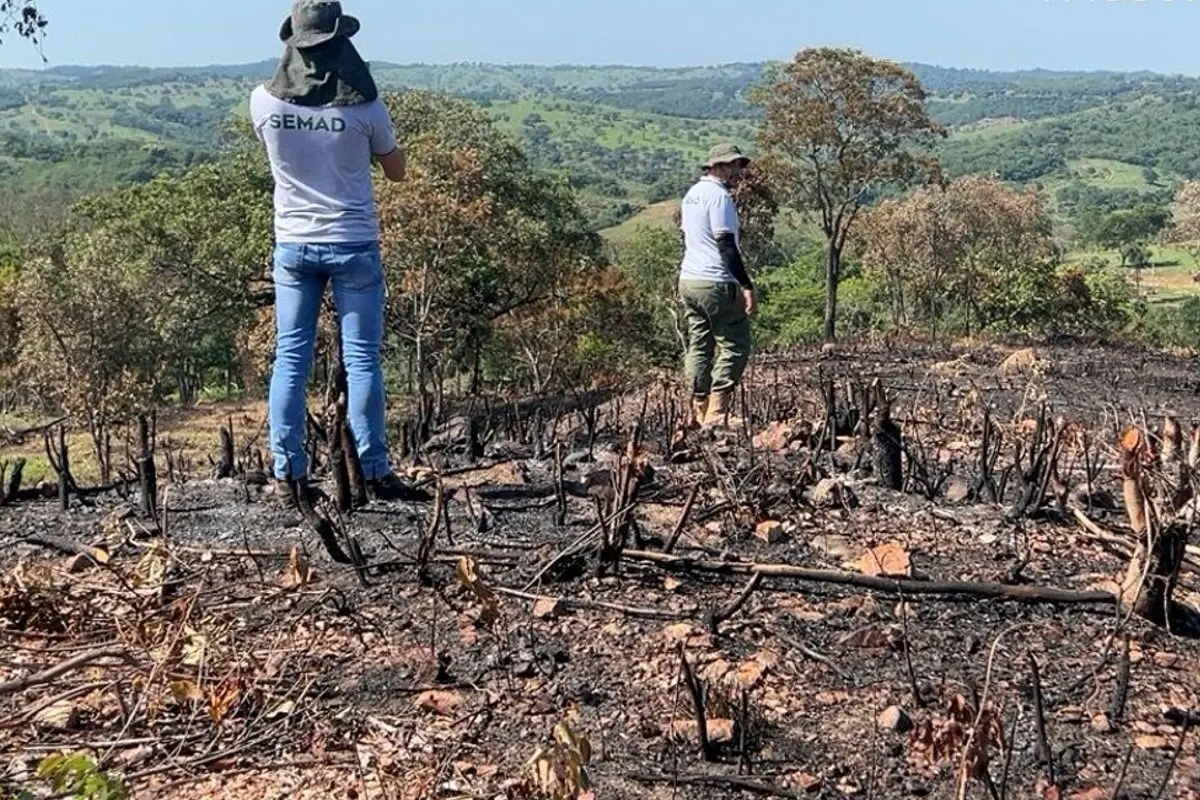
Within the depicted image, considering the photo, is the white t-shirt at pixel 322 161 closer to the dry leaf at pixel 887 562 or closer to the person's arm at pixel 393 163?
the person's arm at pixel 393 163

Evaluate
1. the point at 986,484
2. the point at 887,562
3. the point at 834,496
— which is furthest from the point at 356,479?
the point at 986,484

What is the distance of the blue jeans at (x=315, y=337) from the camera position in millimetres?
4098

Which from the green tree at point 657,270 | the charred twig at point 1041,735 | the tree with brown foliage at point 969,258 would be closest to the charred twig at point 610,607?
the charred twig at point 1041,735

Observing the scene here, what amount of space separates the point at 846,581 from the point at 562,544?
880 mm

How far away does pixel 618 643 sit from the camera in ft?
10.1

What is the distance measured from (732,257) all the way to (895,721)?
387cm

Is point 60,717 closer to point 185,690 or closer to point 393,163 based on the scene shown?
Result: point 185,690

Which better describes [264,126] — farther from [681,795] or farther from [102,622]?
[681,795]

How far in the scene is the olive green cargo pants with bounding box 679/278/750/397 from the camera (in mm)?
6332

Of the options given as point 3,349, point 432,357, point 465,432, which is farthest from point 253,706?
point 3,349

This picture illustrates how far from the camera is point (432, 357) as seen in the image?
2389 centimetres

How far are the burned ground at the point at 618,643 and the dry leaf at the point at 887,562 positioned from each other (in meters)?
0.01

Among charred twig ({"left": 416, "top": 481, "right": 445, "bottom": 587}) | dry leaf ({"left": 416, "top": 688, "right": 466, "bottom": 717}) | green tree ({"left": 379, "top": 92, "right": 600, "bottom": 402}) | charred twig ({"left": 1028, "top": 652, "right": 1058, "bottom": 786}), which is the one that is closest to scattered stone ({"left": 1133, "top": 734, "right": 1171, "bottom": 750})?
charred twig ({"left": 1028, "top": 652, "right": 1058, "bottom": 786})

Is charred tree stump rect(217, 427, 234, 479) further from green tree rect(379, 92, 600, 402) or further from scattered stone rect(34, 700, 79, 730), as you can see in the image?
green tree rect(379, 92, 600, 402)
